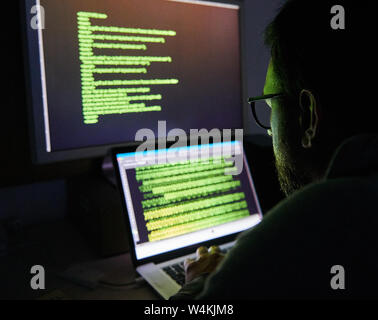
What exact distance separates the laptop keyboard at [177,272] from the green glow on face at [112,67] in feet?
1.34

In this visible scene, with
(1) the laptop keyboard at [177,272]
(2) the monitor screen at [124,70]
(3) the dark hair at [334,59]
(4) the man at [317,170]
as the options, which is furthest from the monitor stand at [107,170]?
(3) the dark hair at [334,59]

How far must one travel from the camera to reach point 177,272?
77 centimetres

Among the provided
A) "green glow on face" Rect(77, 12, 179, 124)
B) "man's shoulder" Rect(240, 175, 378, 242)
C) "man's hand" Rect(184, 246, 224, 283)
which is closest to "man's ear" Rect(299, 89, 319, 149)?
"man's shoulder" Rect(240, 175, 378, 242)

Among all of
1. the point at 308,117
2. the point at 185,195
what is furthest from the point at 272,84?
the point at 185,195

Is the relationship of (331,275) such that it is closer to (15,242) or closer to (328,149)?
(328,149)

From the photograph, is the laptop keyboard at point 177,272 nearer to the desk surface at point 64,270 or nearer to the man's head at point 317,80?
the desk surface at point 64,270

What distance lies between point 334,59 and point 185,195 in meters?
0.53

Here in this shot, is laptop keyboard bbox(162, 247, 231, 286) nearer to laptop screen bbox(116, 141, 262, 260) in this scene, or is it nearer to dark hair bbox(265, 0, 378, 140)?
laptop screen bbox(116, 141, 262, 260)

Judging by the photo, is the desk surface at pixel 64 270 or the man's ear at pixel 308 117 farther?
the desk surface at pixel 64 270

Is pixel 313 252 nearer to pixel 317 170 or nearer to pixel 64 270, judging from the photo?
pixel 317 170

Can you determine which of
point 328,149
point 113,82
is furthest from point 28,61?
point 328,149

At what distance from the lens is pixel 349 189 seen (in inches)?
14.2

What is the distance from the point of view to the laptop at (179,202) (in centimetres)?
80

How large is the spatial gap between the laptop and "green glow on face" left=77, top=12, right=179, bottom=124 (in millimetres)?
155
